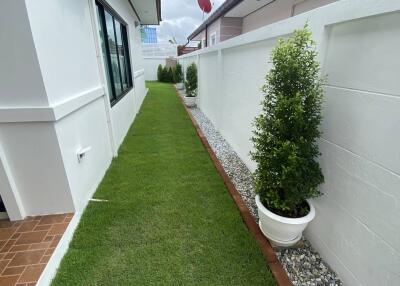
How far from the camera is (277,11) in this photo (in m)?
5.61

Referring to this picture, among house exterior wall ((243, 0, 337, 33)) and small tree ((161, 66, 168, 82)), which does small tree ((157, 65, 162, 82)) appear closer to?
small tree ((161, 66, 168, 82))

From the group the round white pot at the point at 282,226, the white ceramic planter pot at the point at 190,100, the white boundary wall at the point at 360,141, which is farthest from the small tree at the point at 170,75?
the round white pot at the point at 282,226

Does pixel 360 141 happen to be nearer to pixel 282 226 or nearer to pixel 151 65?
pixel 282 226

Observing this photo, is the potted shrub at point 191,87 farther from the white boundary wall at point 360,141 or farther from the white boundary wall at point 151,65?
the white boundary wall at point 151,65

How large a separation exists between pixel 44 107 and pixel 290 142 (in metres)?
2.09

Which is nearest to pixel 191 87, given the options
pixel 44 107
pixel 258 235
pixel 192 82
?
pixel 192 82

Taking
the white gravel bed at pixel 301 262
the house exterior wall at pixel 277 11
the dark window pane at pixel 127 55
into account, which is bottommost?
the white gravel bed at pixel 301 262

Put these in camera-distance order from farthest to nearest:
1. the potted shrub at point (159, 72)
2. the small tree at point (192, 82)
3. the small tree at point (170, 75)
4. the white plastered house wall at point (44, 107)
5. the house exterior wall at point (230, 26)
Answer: the potted shrub at point (159, 72) < the small tree at point (170, 75) < the small tree at point (192, 82) < the house exterior wall at point (230, 26) < the white plastered house wall at point (44, 107)

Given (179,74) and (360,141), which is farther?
(179,74)

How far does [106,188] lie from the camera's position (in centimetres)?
300

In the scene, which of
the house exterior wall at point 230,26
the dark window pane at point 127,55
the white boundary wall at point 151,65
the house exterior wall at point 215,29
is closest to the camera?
the dark window pane at point 127,55

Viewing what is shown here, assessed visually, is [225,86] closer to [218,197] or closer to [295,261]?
[218,197]

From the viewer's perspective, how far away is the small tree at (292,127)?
5.40ft

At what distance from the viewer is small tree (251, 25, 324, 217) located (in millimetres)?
1646
